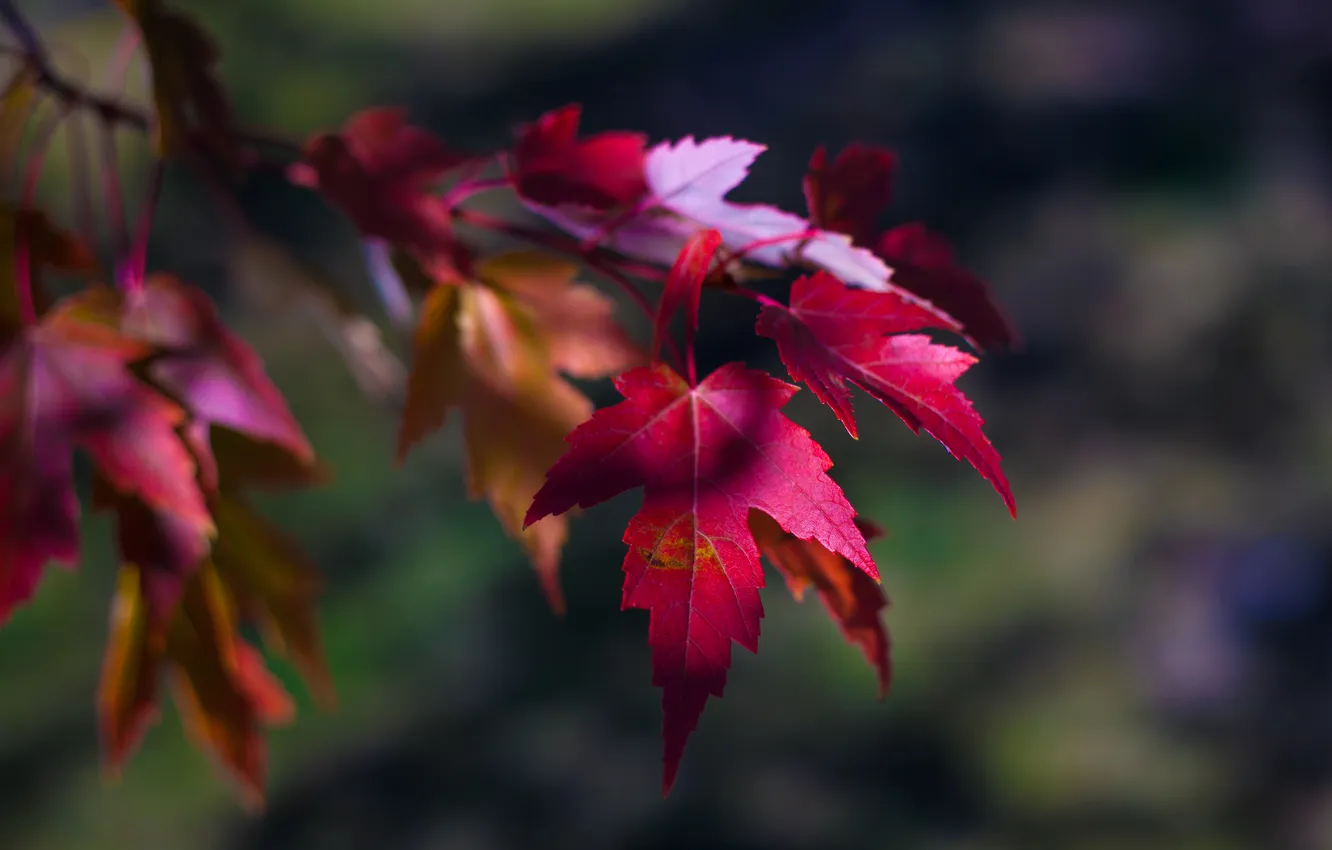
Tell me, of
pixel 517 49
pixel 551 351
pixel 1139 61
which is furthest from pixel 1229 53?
pixel 551 351

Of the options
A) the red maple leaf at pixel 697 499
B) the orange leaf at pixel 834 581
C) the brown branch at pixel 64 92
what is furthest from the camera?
the brown branch at pixel 64 92

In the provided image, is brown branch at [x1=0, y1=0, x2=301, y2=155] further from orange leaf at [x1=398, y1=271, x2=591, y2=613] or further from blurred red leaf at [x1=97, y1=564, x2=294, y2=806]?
blurred red leaf at [x1=97, y1=564, x2=294, y2=806]

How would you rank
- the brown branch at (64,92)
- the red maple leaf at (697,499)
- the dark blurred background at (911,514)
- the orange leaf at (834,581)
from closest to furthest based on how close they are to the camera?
the red maple leaf at (697,499) < the orange leaf at (834,581) < the brown branch at (64,92) < the dark blurred background at (911,514)

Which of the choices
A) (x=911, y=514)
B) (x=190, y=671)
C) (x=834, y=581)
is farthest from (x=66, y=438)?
(x=911, y=514)

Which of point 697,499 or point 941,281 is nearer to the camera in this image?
point 697,499

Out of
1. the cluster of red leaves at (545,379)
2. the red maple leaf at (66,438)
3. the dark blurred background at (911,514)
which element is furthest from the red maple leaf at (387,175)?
the dark blurred background at (911,514)

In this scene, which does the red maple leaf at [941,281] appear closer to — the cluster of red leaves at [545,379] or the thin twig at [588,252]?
the cluster of red leaves at [545,379]

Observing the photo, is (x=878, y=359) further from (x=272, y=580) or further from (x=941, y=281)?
(x=272, y=580)
